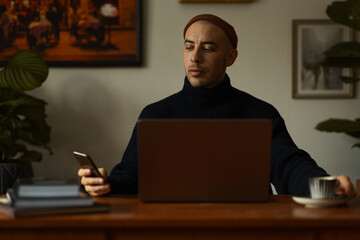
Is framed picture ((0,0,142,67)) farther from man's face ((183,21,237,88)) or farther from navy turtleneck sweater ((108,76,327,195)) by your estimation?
man's face ((183,21,237,88))

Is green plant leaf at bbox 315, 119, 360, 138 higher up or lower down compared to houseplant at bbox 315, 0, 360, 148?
lower down

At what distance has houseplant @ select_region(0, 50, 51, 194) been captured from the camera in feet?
9.46

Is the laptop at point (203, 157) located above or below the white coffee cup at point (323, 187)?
above

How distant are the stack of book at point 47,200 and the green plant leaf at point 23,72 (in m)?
1.65

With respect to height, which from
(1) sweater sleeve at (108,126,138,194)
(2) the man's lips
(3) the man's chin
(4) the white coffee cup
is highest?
(2) the man's lips

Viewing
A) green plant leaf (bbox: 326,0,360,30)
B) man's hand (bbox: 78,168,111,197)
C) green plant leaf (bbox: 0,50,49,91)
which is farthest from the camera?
green plant leaf (bbox: 326,0,360,30)

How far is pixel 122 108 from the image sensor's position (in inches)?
133

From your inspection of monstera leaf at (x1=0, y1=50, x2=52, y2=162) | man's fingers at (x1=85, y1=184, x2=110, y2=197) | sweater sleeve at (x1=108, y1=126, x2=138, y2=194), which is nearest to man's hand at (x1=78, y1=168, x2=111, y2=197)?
man's fingers at (x1=85, y1=184, x2=110, y2=197)

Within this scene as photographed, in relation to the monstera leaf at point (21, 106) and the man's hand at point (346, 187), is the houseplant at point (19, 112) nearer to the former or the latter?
the monstera leaf at point (21, 106)

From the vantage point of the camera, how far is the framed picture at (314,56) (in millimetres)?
3369

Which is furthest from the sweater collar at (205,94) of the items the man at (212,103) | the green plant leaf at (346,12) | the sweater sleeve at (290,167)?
the green plant leaf at (346,12)

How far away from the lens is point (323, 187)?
4.74 feet

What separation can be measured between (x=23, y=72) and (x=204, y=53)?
48.5 inches

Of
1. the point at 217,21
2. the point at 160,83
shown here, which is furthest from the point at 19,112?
the point at 217,21
